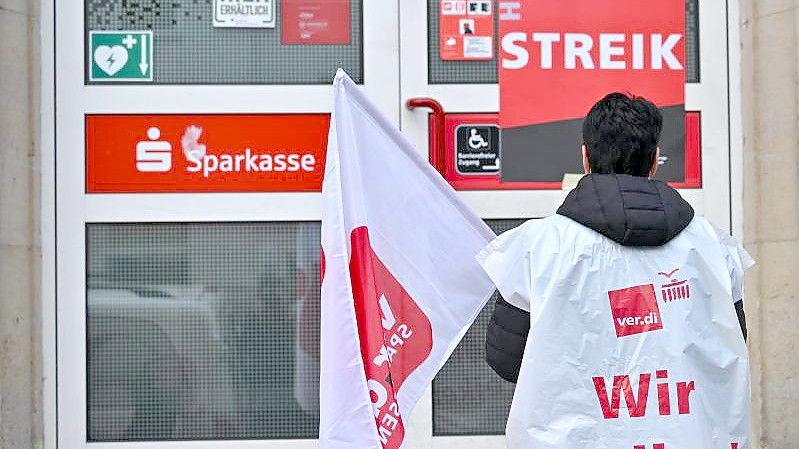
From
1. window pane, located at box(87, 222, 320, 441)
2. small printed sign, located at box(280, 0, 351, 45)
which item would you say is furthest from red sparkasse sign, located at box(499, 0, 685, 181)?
window pane, located at box(87, 222, 320, 441)

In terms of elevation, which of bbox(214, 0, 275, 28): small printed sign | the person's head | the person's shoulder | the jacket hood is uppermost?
bbox(214, 0, 275, 28): small printed sign

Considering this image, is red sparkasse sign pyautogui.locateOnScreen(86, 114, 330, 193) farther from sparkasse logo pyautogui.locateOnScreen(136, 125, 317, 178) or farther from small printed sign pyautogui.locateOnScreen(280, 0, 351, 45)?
small printed sign pyautogui.locateOnScreen(280, 0, 351, 45)

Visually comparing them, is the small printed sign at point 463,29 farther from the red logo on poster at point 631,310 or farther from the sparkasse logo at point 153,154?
the red logo on poster at point 631,310

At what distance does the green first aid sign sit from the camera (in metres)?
4.82

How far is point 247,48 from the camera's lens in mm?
4867

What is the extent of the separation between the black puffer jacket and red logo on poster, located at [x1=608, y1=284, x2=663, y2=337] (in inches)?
4.7

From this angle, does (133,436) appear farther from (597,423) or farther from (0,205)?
(597,423)

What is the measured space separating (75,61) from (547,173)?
1.87 meters

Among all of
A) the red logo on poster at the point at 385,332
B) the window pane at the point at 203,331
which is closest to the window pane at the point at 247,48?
the window pane at the point at 203,331

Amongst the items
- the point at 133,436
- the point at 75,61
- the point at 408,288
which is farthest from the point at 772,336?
the point at 75,61

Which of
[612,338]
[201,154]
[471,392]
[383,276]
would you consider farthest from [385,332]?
[201,154]

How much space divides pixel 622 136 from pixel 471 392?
215cm

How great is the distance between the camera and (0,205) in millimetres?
4668

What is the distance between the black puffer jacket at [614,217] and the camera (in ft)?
9.29
